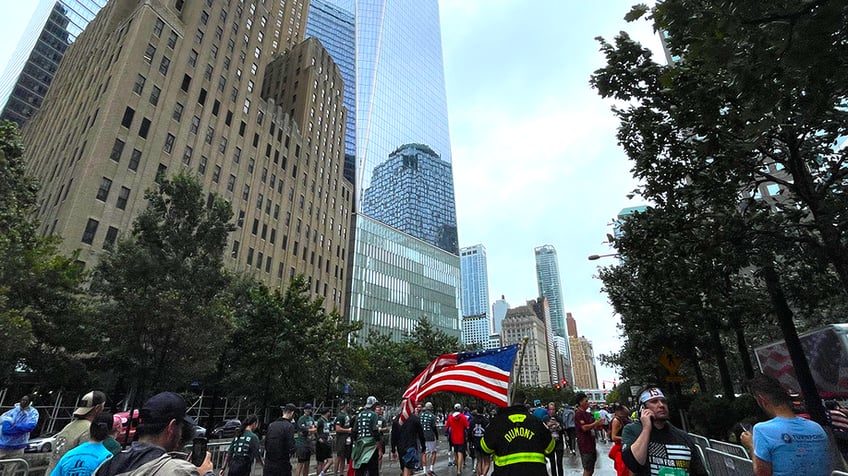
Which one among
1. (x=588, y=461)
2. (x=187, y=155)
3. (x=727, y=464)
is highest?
(x=187, y=155)

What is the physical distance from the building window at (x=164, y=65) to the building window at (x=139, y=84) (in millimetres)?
2506

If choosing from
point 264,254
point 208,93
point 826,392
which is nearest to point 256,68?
point 208,93

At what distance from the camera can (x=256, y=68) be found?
178 feet

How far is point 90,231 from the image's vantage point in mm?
31625

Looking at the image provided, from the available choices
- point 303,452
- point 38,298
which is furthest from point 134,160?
point 303,452

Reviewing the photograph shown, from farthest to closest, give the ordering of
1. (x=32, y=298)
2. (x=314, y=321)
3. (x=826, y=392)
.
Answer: (x=314, y=321) < (x=32, y=298) < (x=826, y=392)

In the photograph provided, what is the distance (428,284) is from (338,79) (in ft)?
167

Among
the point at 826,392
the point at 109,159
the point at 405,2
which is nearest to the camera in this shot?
the point at 826,392

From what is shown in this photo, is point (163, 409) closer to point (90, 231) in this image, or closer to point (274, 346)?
point (274, 346)

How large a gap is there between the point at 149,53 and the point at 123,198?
49.6 feet

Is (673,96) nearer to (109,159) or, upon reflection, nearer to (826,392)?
(826,392)

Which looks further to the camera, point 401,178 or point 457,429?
point 401,178

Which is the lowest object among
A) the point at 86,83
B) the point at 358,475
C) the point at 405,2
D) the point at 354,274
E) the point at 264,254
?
the point at 358,475

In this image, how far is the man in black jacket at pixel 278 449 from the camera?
816cm
